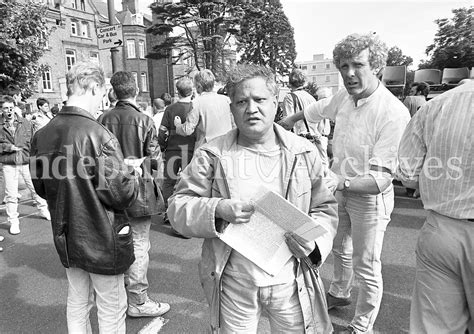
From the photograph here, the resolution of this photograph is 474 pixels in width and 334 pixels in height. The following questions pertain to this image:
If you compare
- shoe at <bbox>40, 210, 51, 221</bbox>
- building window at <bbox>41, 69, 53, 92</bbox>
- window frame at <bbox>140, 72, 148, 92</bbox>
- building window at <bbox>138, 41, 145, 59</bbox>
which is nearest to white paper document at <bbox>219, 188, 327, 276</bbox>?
shoe at <bbox>40, 210, 51, 221</bbox>

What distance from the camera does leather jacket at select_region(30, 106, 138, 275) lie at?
2102 mm

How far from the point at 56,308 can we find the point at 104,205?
5.77 ft

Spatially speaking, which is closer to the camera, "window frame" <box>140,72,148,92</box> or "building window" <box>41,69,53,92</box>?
"building window" <box>41,69,53,92</box>

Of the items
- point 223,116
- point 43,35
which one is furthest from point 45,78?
point 223,116

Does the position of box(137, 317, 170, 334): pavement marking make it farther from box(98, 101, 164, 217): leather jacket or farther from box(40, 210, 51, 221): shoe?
box(40, 210, 51, 221): shoe

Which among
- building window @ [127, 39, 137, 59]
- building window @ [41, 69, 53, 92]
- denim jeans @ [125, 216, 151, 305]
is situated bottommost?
denim jeans @ [125, 216, 151, 305]

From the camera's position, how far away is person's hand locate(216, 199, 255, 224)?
1565 millimetres

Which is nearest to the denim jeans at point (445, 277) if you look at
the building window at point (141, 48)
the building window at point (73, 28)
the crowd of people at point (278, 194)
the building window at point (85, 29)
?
the crowd of people at point (278, 194)

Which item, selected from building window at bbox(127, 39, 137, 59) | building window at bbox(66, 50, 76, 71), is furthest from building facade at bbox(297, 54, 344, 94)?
building window at bbox(66, 50, 76, 71)

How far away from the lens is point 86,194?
7.03 feet

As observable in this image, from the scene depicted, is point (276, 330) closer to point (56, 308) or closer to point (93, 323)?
point (93, 323)

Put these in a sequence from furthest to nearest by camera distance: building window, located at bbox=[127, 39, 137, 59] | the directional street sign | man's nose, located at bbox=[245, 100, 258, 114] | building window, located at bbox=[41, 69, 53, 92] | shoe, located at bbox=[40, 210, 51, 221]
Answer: building window, located at bbox=[127, 39, 137, 59] < building window, located at bbox=[41, 69, 53, 92] < the directional street sign < shoe, located at bbox=[40, 210, 51, 221] < man's nose, located at bbox=[245, 100, 258, 114]

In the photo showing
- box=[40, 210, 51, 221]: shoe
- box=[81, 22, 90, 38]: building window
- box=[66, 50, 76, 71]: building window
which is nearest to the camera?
box=[40, 210, 51, 221]: shoe

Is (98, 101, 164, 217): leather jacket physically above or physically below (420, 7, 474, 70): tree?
below
